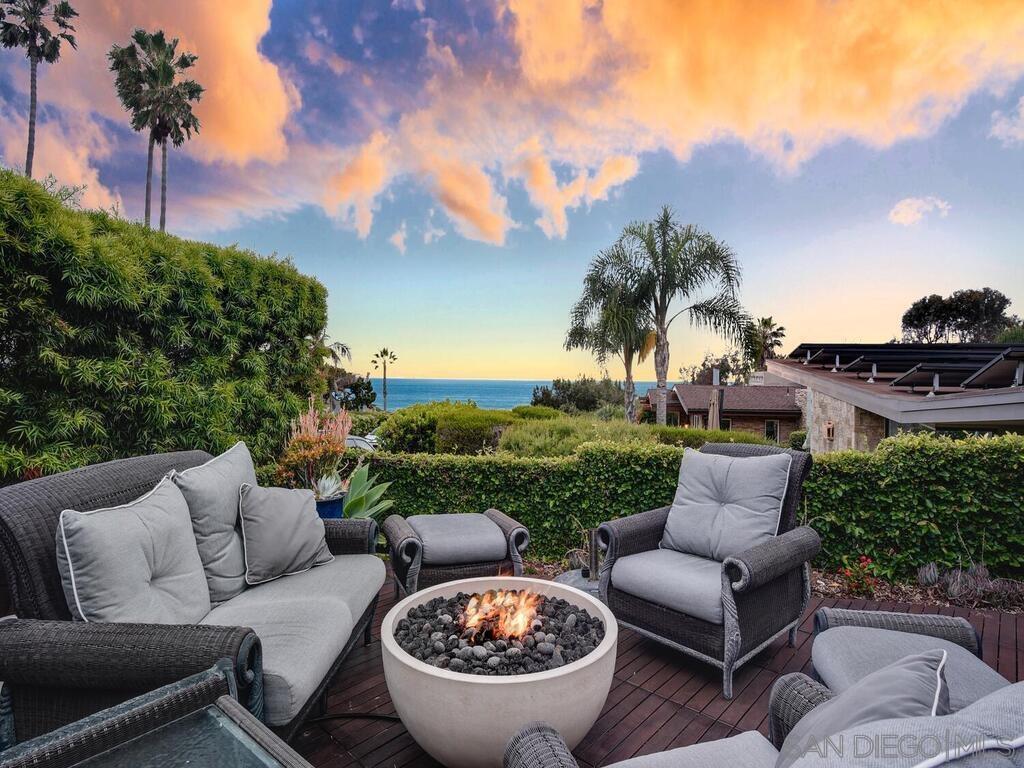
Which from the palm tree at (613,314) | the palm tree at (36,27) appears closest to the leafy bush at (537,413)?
the palm tree at (613,314)

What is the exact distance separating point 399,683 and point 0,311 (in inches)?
126

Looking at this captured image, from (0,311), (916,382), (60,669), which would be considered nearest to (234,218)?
(0,311)

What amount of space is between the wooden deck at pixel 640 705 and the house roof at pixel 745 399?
712 inches

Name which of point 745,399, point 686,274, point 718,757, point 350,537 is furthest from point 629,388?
point 718,757

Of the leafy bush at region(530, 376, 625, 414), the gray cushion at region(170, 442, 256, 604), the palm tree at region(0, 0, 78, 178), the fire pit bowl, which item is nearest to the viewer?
the fire pit bowl

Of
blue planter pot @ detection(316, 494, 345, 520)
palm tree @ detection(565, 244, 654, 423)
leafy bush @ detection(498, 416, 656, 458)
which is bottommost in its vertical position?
blue planter pot @ detection(316, 494, 345, 520)

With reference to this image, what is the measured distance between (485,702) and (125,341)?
3679mm

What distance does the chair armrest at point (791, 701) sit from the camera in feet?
4.17

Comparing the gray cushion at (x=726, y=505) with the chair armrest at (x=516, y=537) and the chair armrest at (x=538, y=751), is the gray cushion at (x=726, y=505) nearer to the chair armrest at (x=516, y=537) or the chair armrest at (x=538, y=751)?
the chair armrest at (x=516, y=537)

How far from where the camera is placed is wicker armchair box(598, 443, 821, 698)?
2.30 meters

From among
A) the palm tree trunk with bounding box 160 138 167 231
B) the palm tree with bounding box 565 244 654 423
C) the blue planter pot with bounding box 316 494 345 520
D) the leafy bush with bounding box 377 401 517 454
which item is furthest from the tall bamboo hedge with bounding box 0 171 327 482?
the palm tree trunk with bounding box 160 138 167 231

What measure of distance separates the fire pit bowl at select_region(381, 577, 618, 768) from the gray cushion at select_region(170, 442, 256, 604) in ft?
3.19

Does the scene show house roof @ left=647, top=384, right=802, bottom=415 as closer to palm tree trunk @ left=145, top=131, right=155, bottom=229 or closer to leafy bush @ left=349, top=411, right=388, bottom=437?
leafy bush @ left=349, top=411, right=388, bottom=437

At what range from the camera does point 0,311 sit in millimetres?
2932
